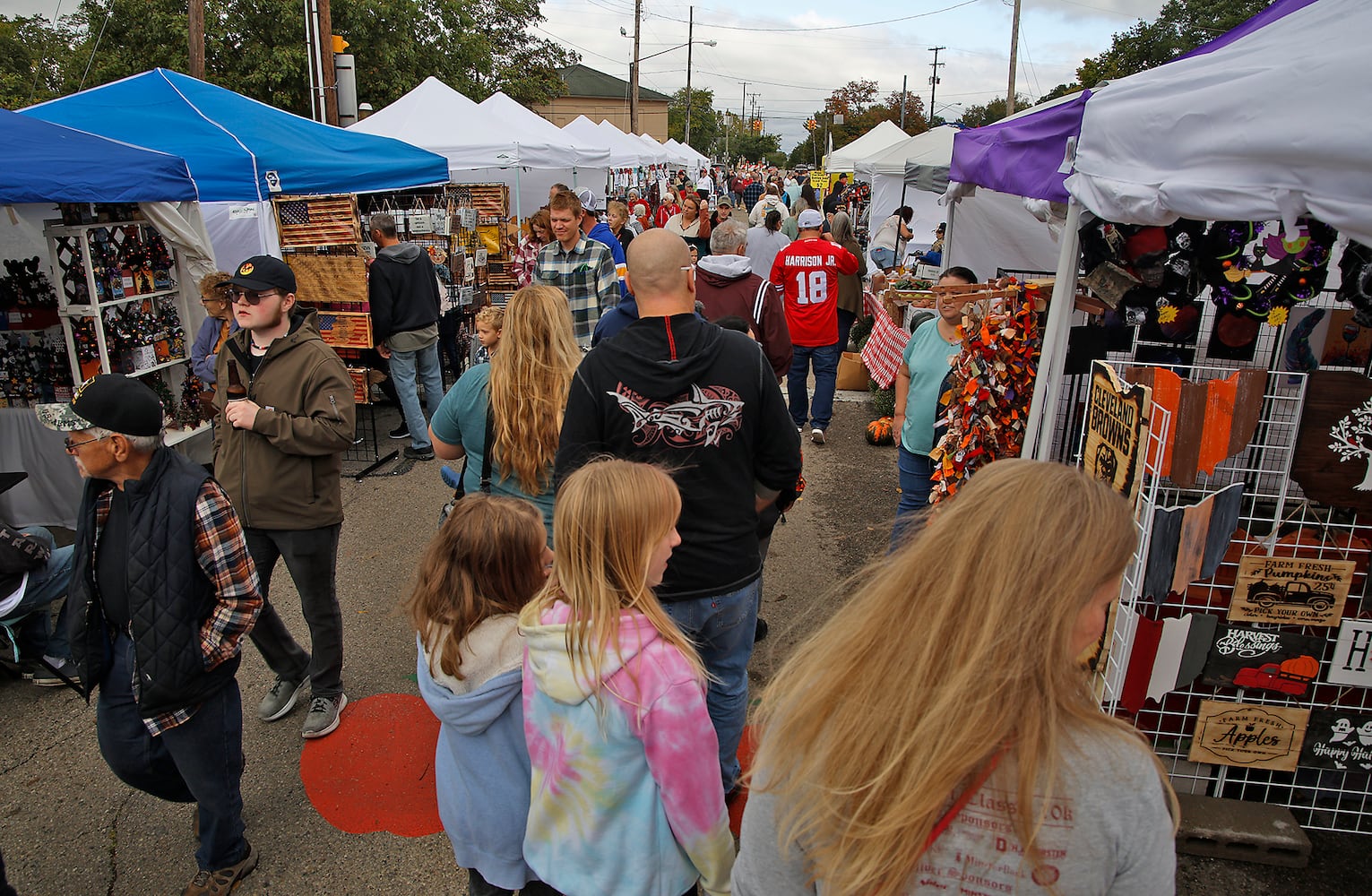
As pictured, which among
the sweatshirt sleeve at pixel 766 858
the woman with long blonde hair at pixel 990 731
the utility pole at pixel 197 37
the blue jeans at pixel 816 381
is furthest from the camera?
the utility pole at pixel 197 37

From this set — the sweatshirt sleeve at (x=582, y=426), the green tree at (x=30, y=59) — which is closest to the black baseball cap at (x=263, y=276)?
the sweatshirt sleeve at (x=582, y=426)

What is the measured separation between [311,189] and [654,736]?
6.69 metres

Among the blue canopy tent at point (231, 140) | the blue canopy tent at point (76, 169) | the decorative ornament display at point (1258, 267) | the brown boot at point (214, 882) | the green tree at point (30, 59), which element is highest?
the green tree at point (30, 59)

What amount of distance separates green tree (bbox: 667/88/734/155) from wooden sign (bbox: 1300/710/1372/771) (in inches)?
2883

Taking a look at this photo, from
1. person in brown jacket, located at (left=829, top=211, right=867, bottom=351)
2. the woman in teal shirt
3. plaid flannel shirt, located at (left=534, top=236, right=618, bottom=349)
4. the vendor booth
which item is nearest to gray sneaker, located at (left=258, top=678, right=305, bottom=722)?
the woman in teal shirt

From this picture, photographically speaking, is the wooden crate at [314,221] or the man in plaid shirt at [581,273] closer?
the man in plaid shirt at [581,273]

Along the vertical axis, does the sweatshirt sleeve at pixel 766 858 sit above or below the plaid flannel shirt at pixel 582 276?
below

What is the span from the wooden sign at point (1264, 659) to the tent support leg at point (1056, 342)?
2.82ft

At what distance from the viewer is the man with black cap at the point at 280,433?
3209 millimetres

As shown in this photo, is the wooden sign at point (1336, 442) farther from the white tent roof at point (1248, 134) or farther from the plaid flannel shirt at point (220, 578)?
the plaid flannel shirt at point (220, 578)

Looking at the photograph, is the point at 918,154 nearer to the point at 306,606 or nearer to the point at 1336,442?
the point at 1336,442

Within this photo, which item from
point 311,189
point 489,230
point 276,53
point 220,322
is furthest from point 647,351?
point 276,53

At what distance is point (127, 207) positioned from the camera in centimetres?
616

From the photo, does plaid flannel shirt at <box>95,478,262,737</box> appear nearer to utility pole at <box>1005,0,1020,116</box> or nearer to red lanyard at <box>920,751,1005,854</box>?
red lanyard at <box>920,751,1005,854</box>
